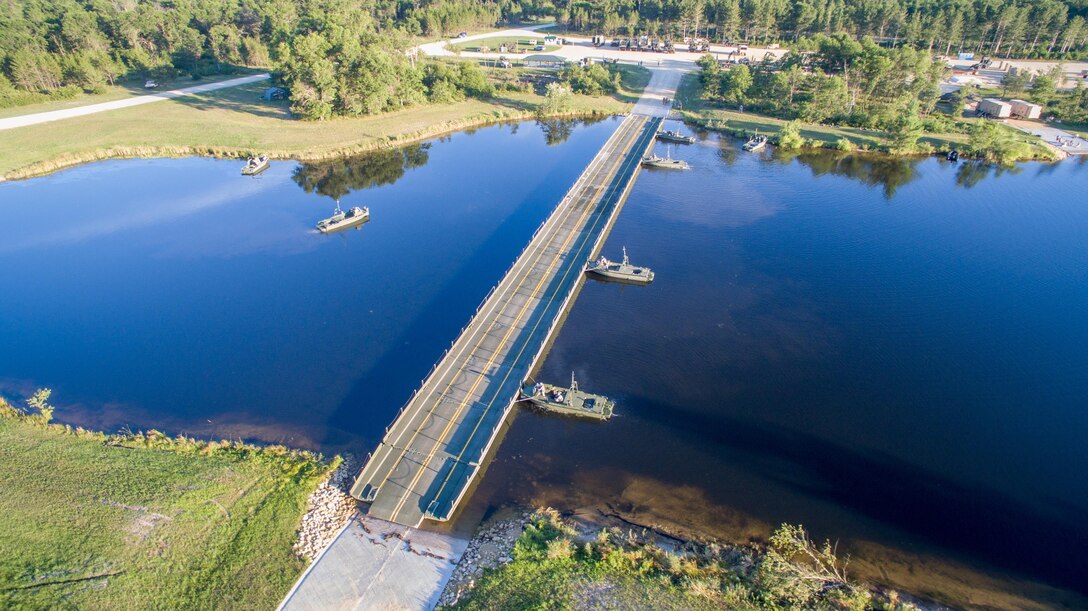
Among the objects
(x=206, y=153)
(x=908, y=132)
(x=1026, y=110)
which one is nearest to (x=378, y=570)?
(x=206, y=153)

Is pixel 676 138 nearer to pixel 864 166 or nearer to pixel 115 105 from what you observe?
pixel 864 166

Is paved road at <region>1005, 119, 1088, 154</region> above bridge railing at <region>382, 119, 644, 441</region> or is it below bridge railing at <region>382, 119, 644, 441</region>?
above

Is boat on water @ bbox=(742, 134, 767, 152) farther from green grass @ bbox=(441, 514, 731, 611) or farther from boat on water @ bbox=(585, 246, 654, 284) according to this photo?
green grass @ bbox=(441, 514, 731, 611)

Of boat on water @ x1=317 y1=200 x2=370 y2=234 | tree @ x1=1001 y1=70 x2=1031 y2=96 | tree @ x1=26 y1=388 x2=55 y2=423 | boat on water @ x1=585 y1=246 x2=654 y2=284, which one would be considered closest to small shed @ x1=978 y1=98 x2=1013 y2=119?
tree @ x1=1001 y1=70 x2=1031 y2=96

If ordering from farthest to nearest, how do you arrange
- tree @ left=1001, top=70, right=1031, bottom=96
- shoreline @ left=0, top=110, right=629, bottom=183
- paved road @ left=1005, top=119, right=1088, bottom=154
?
tree @ left=1001, top=70, right=1031, bottom=96, paved road @ left=1005, top=119, right=1088, bottom=154, shoreline @ left=0, top=110, right=629, bottom=183

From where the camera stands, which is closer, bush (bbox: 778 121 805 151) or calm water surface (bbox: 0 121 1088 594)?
calm water surface (bbox: 0 121 1088 594)

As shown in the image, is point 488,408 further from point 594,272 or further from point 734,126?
point 734,126

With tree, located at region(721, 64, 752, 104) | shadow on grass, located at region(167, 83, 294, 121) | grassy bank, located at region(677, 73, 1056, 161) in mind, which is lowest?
grassy bank, located at region(677, 73, 1056, 161)

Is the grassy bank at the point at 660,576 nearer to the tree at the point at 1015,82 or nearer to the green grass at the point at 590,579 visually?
the green grass at the point at 590,579
